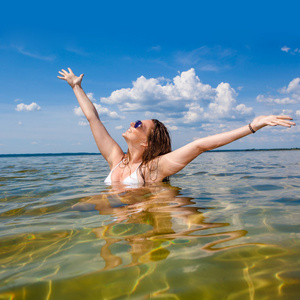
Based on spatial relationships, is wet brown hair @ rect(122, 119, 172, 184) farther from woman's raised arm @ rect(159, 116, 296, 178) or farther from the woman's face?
woman's raised arm @ rect(159, 116, 296, 178)

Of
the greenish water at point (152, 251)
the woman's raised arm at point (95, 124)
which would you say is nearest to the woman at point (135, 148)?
the woman's raised arm at point (95, 124)

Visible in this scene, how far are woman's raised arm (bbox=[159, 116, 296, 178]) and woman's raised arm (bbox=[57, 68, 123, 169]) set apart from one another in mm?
1203

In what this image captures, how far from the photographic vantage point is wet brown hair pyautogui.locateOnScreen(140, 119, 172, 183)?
184 inches

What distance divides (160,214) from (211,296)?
1555mm

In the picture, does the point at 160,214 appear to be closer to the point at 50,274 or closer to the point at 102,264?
the point at 102,264

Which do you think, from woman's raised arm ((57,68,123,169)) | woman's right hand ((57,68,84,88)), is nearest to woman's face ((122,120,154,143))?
woman's raised arm ((57,68,123,169))

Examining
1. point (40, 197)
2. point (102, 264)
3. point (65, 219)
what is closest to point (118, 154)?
point (40, 197)

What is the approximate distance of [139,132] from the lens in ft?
15.2

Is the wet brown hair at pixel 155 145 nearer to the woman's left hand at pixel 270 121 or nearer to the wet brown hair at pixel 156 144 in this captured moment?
the wet brown hair at pixel 156 144

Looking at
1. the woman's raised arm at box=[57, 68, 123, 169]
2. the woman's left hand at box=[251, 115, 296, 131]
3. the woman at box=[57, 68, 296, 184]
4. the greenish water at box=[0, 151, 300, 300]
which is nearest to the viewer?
the greenish water at box=[0, 151, 300, 300]

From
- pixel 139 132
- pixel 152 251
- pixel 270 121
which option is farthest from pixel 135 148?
pixel 152 251

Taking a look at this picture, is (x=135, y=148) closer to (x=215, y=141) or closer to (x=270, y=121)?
(x=215, y=141)

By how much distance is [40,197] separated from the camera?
4.24 metres

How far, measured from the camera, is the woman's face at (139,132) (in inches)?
183
